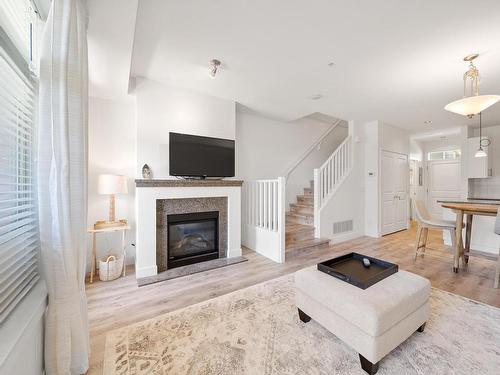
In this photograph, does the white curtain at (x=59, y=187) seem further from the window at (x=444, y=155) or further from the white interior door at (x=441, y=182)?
the window at (x=444, y=155)

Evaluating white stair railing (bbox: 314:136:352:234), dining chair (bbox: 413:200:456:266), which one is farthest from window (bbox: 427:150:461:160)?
dining chair (bbox: 413:200:456:266)

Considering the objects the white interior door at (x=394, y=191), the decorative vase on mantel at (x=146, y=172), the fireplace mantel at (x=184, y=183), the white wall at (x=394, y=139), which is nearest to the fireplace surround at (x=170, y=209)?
the fireplace mantel at (x=184, y=183)

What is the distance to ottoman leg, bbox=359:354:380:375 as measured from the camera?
130 centimetres

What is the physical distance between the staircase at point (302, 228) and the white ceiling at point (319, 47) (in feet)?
7.02

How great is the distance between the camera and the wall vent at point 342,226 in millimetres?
4389

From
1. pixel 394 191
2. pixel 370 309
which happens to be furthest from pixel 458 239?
pixel 370 309

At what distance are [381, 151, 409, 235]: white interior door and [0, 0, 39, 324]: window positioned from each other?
18.5 ft

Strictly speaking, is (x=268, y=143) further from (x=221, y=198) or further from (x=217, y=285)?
Answer: (x=217, y=285)

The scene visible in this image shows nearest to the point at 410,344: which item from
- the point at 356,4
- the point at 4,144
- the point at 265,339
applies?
the point at 265,339

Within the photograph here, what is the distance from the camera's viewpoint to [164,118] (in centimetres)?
299

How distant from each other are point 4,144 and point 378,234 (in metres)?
5.63

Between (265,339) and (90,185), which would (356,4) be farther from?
(90,185)

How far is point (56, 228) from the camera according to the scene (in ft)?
3.90

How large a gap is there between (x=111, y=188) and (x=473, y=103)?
422 centimetres
